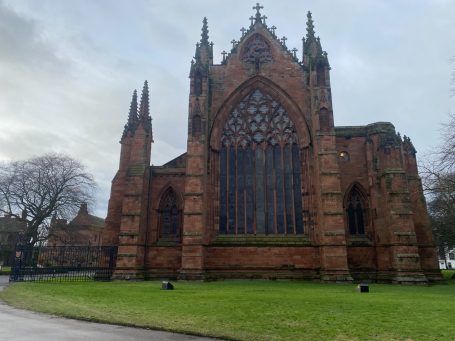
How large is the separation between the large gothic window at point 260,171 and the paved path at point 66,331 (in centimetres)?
1485

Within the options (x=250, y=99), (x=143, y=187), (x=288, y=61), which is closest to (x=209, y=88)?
(x=250, y=99)

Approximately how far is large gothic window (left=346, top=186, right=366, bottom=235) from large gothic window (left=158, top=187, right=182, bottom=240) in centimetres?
1072

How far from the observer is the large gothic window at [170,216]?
2336cm

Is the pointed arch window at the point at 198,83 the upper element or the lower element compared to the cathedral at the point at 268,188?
upper

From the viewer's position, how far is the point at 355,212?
23.0 metres

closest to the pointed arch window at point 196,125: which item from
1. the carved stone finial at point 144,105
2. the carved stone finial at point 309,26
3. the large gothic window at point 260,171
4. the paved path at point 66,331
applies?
the large gothic window at point 260,171

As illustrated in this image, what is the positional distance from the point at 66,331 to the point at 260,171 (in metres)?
17.4

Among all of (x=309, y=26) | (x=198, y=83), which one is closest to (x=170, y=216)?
(x=198, y=83)

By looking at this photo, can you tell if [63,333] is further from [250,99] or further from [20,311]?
[250,99]

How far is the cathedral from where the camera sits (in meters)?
20.6

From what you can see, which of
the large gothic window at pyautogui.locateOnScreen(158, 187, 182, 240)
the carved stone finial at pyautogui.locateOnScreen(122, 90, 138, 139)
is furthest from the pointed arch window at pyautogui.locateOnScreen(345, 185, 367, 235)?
the carved stone finial at pyautogui.locateOnScreen(122, 90, 138, 139)

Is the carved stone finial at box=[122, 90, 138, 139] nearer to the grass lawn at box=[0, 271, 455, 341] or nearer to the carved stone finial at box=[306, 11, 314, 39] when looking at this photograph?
the carved stone finial at box=[306, 11, 314, 39]

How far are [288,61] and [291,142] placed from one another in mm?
5736

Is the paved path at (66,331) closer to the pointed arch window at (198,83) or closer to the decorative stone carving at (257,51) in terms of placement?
the pointed arch window at (198,83)
